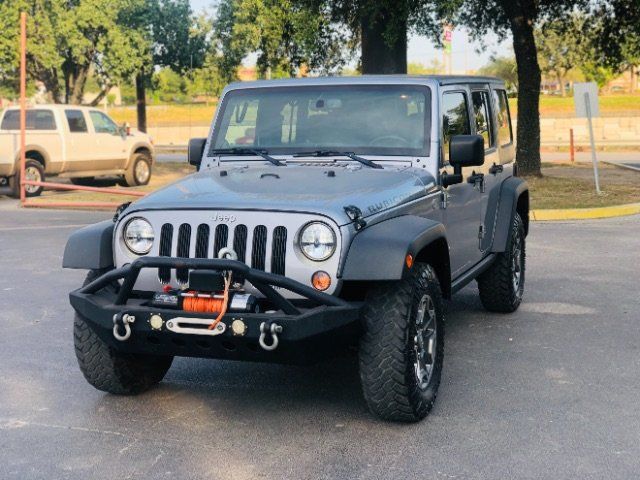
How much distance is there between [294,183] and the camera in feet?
17.9

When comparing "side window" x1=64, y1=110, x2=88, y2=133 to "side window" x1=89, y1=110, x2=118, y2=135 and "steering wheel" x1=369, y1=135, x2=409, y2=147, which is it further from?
"steering wheel" x1=369, y1=135, x2=409, y2=147

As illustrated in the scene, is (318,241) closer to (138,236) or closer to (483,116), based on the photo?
(138,236)

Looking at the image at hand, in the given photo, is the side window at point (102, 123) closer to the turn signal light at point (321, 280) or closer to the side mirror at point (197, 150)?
the side mirror at point (197, 150)

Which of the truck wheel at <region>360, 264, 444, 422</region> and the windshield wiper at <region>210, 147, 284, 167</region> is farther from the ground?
the windshield wiper at <region>210, 147, 284, 167</region>

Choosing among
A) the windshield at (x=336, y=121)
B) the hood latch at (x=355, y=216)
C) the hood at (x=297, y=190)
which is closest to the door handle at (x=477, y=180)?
the windshield at (x=336, y=121)

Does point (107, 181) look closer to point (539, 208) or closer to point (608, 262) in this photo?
point (539, 208)

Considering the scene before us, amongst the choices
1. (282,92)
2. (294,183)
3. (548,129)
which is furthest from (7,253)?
(548,129)

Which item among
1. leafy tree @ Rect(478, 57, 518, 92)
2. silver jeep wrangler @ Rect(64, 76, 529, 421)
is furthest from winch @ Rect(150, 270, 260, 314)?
leafy tree @ Rect(478, 57, 518, 92)

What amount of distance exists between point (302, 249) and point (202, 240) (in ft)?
1.66

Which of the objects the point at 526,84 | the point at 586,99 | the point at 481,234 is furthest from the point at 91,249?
the point at 526,84

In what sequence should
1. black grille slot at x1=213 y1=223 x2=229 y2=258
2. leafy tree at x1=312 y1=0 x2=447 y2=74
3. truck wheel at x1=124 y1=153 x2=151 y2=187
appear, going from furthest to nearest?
truck wheel at x1=124 y1=153 x2=151 y2=187 < leafy tree at x1=312 y1=0 x2=447 y2=74 < black grille slot at x1=213 y1=223 x2=229 y2=258

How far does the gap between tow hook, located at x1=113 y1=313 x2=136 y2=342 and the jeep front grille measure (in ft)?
0.98

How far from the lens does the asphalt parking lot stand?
15.0 feet

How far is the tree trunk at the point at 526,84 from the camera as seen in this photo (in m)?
20.3
